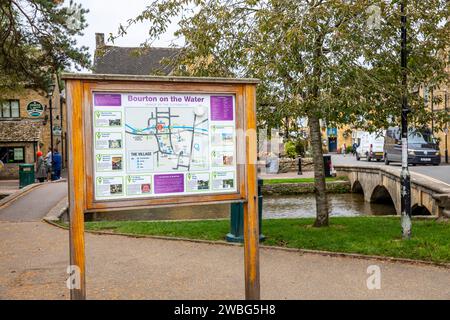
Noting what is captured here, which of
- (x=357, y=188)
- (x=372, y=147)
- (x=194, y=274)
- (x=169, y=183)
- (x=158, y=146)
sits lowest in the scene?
(x=357, y=188)

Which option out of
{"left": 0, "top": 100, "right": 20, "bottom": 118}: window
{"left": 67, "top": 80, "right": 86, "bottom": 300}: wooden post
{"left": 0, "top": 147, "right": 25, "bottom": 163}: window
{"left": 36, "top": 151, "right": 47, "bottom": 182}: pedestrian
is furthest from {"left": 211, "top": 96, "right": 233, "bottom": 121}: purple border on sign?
{"left": 0, "top": 100, "right": 20, "bottom": 118}: window

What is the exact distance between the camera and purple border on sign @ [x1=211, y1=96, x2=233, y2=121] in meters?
4.96

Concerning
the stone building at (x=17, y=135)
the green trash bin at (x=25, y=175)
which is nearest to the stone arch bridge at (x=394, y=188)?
the green trash bin at (x=25, y=175)

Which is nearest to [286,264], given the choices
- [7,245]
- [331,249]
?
[331,249]

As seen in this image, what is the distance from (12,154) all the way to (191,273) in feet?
111

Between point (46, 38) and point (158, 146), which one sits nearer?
point (158, 146)

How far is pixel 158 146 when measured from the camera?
4754 millimetres

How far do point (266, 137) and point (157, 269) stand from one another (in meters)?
3.78

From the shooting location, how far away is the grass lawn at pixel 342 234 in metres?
7.83

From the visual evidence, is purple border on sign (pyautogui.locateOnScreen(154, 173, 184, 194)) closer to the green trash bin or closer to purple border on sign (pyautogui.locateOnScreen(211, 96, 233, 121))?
purple border on sign (pyautogui.locateOnScreen(211, 96, 233, 121))

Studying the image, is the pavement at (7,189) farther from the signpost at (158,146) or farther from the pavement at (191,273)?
the signpost at (158,146)

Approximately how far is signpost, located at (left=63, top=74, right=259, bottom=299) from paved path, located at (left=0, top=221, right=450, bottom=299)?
1.31m

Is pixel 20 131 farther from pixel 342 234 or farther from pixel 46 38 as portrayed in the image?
pixel 342 234

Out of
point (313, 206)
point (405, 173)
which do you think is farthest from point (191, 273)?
point (313, 206)
